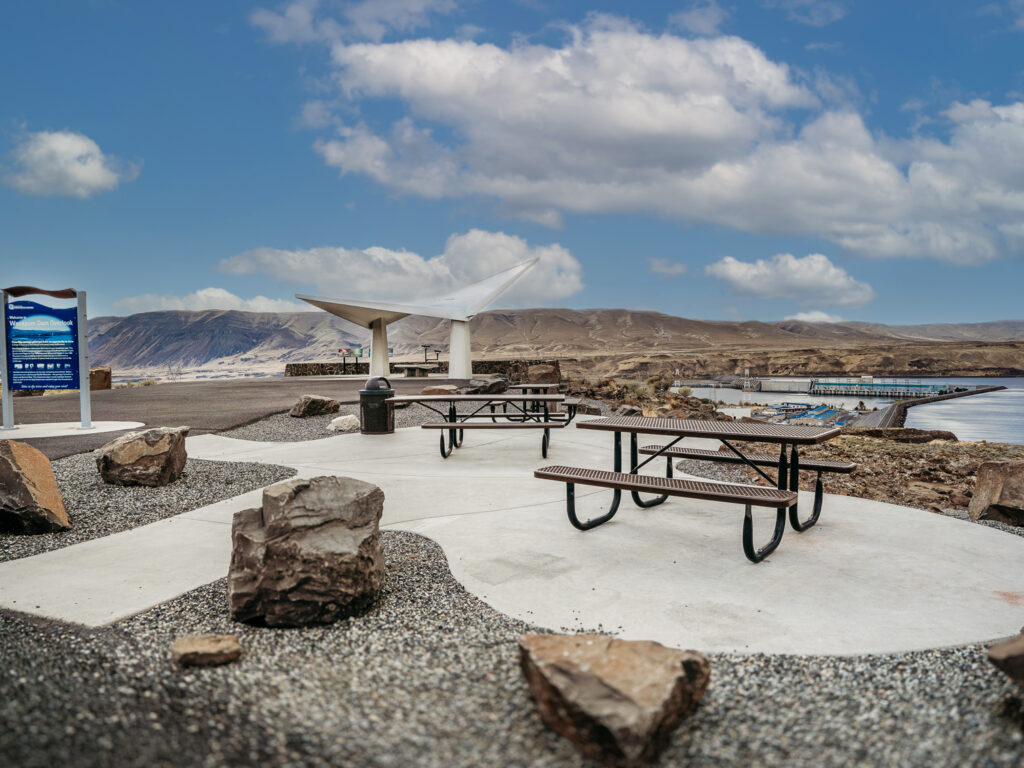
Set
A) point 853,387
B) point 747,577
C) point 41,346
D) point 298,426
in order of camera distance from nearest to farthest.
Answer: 1. point 747,577
2. point 41,346
3. point 298,426
4. point 853,387

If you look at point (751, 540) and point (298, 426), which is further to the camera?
point (298, 426)

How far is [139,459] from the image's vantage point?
5.30 m

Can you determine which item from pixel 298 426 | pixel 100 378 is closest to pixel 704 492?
pixel 298 426

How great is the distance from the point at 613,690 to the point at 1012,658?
1201mm

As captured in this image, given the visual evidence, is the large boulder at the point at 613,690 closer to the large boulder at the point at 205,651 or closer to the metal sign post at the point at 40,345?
the large boulder at the point at 205,651

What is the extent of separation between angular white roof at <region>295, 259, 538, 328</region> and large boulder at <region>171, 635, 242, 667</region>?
755 inches

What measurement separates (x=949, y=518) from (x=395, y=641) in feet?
13.6

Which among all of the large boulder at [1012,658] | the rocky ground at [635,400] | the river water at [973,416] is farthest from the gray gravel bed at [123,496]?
the river water at [973,416]

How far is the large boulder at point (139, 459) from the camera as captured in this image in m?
5.26

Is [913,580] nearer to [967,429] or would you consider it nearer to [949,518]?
[949,518]

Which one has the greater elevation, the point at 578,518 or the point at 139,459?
the point at 139,459

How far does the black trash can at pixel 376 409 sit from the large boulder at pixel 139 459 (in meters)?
3.37

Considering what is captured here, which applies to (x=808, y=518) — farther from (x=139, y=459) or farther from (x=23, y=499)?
(x=139, y=459)

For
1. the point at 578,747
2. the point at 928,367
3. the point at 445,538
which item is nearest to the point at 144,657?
the point at 578,747
